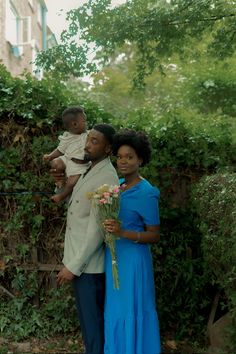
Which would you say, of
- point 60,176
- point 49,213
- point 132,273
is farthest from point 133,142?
point 49,213

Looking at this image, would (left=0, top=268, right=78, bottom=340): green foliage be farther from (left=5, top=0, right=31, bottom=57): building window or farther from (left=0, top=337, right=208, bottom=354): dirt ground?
(left=5, top=0, right=31, bottom=57): building window

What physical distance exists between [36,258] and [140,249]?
7.88 ft

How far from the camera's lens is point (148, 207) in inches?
118

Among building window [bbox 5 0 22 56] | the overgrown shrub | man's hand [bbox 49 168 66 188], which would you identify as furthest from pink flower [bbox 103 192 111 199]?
building window [bbox 5 0 22 56]

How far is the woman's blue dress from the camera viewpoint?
9.78 ft

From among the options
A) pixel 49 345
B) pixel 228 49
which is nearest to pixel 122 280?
pixel 49 345

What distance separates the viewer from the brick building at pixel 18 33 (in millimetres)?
13723

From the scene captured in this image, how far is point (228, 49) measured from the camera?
5.65 m

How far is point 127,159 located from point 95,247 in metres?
0.61

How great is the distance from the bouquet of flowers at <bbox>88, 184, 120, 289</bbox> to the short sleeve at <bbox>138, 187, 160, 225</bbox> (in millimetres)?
238

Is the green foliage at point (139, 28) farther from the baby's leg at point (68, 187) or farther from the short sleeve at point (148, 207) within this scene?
the short sleeve at point (148, 207)

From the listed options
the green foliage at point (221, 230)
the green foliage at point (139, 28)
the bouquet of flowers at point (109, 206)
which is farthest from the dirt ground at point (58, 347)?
the green foliage at point (139, 28)

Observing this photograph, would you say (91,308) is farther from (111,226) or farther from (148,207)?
(148,207)

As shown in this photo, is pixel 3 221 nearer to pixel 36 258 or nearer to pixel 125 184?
pixel 36 258
